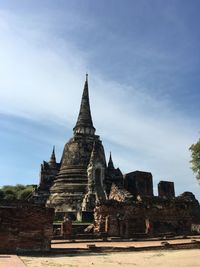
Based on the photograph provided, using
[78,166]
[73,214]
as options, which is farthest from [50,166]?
[73,214]

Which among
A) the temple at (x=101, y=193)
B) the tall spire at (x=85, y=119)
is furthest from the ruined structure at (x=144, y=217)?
the tall spire at (x=85, y=119)

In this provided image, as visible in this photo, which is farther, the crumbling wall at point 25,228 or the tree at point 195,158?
the tree at point 195,158

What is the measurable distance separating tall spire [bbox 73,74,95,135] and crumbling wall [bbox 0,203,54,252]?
106ft

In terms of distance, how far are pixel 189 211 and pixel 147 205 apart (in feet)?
12.8

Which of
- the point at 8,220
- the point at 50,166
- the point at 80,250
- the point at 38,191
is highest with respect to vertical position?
the point at 50,166

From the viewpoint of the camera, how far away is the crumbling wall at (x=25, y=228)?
11.6m

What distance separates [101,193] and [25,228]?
24228 mm

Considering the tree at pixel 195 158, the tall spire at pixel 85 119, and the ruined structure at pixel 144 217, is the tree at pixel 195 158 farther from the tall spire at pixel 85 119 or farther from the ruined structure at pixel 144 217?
the tall spire at pixel 85 119

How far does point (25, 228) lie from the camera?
39.5 feet

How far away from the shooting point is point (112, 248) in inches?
524

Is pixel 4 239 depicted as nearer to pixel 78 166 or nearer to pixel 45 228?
pixel 45 228

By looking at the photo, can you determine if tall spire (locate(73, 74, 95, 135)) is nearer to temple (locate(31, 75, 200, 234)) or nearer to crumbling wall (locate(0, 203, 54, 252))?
temple (locate(31, 75, 200, 234))

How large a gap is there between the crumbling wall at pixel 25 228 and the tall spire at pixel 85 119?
32190mm

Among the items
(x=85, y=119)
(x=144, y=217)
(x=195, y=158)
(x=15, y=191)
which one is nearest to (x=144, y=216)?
(x=144, y=217)
